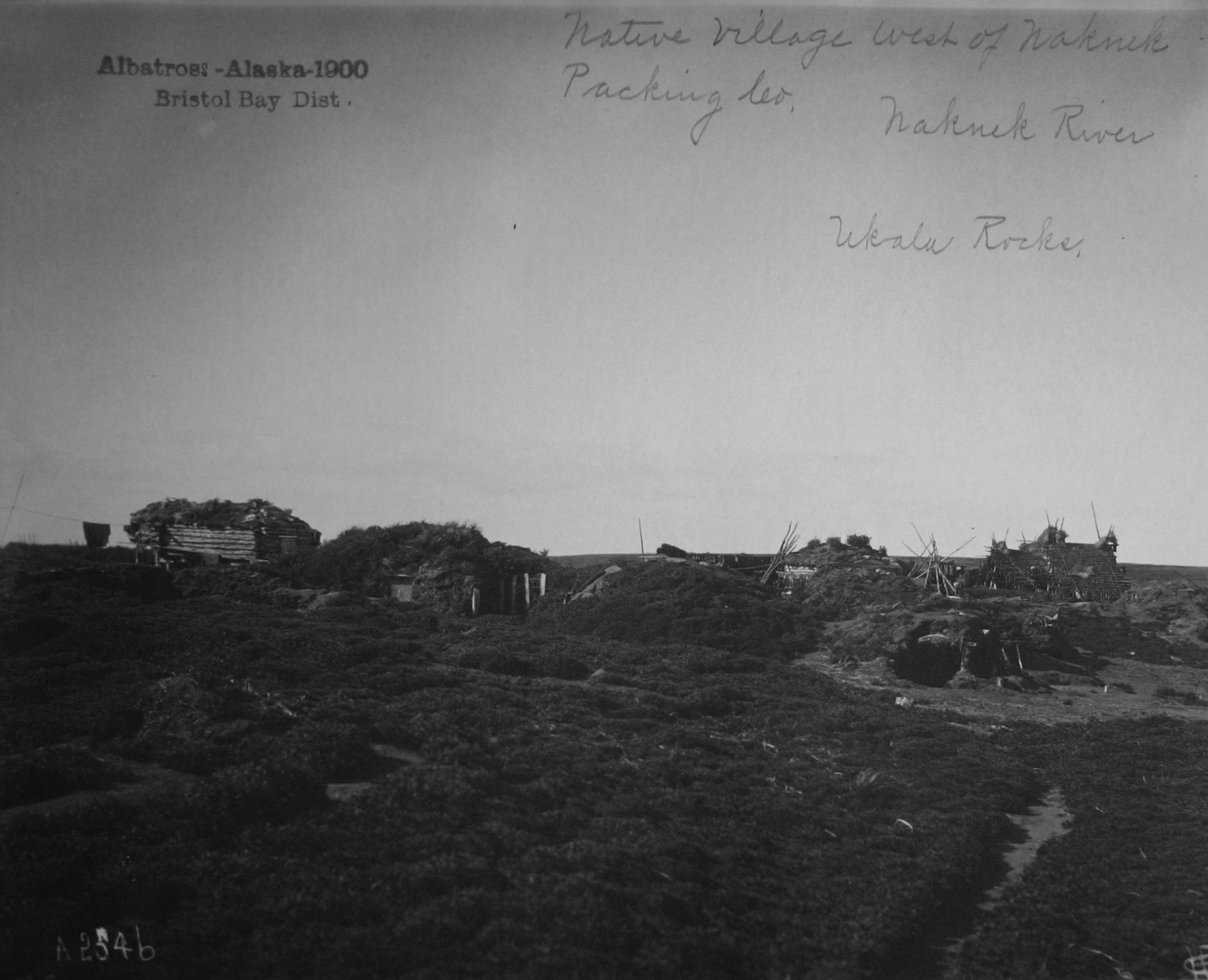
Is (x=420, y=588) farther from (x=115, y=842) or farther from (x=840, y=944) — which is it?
(x=840, y=944)

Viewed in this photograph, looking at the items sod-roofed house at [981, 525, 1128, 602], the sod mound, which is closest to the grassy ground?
the sod mound

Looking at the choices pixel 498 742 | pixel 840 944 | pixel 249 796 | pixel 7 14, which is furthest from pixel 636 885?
pixel 7 14

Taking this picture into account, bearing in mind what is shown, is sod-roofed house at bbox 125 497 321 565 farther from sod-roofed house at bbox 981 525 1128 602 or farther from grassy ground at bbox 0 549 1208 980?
sod-roofed house at bbox 981 525 1128 602

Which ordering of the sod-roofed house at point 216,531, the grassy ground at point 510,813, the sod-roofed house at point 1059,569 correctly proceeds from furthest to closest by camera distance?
the sod-roofed house at point 1059,569
the sod-roofed house at point 216,531
the grassy ground at point 510,813

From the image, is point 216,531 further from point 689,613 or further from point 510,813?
point 510,813

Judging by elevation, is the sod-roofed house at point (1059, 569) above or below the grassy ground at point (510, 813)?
above

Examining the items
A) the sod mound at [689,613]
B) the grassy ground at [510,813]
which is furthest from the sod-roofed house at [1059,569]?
the grassy ground at [510,813]

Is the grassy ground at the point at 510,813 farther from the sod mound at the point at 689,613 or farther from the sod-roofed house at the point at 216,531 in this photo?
the sod-roofed house at the point at 216,531
